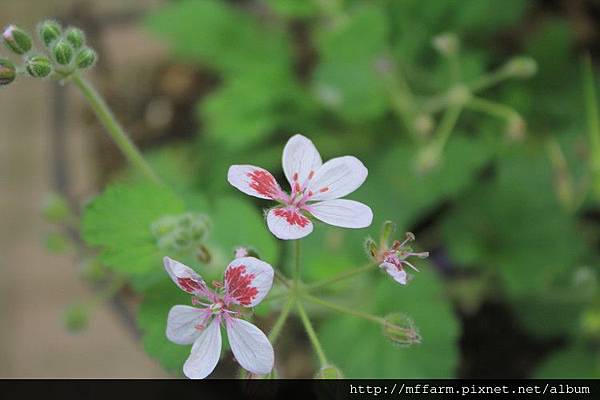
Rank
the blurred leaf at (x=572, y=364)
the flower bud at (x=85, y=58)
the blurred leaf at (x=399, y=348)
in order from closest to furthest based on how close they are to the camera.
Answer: the flower bud at (x=85, y=58), the blurred leaf at (x=399, y=348), the blurred leaf at (x=572, y=364)

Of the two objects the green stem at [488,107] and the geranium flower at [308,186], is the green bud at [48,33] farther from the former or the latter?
the green stem at [488,107]

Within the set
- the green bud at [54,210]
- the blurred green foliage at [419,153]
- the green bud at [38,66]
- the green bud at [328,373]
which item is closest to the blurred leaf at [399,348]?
the blurred green foliage at [419,153]

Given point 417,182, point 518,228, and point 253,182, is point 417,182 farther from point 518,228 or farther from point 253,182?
point 253,182

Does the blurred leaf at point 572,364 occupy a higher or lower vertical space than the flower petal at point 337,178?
higher

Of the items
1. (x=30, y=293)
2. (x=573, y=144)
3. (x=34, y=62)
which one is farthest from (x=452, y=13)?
(x=30, y=293)

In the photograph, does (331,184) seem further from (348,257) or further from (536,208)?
(536,208)

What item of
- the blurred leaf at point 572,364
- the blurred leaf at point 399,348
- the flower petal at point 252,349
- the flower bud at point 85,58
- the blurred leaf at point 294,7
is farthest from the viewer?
the blurred leaf at point 294,7

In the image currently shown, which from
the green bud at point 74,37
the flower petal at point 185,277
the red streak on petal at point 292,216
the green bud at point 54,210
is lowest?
the flower petal at point 185,277

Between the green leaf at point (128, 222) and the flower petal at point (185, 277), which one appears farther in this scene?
the green leaf at point (128, 222)
